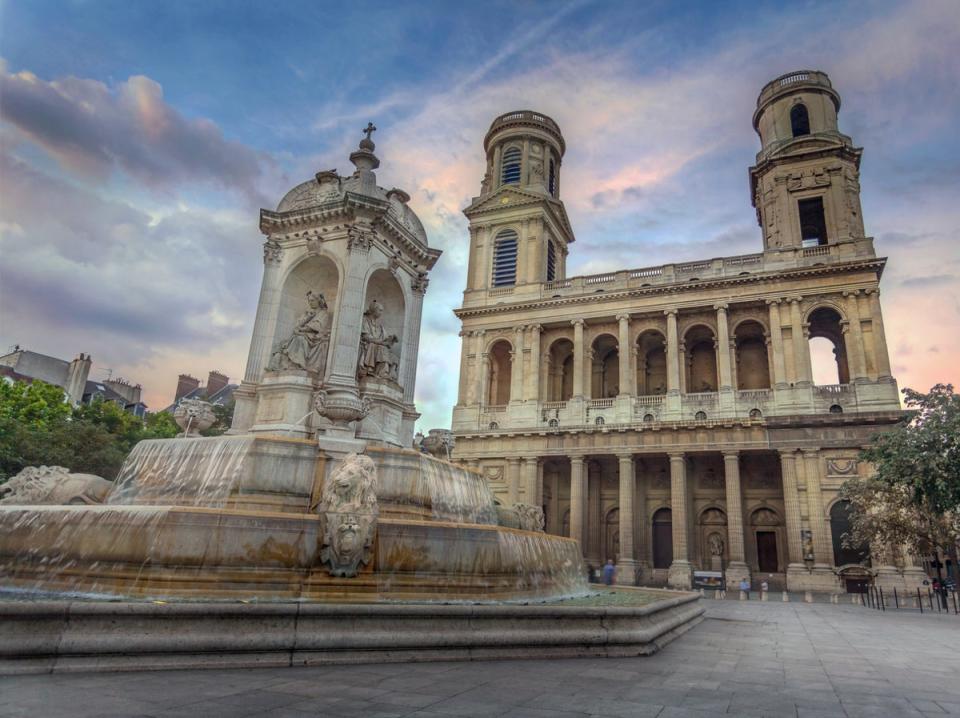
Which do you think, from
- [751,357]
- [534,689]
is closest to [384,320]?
[534,689]

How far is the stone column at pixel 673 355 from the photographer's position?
34344mm

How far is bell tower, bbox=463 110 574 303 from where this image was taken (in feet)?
136

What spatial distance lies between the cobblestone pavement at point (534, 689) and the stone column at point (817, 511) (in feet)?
79.4

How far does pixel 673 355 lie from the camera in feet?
114

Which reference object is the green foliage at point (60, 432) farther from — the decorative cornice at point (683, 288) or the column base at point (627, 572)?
the column base at point (627, 572)

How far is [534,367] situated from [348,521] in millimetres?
31426

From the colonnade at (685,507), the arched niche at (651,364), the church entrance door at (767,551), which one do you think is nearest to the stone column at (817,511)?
the colonnade at (685,507)

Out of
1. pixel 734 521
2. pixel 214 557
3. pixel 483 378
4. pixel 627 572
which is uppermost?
pixel 483 378

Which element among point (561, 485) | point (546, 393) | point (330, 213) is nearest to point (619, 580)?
point (561, 485)

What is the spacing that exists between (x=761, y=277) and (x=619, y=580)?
18.6 metres

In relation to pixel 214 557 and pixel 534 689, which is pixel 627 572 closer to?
pixel 214 557

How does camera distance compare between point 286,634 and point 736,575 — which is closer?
point 286,634

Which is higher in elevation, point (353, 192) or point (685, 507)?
point (353, 192)

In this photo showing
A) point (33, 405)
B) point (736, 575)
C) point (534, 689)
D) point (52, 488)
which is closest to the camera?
point (534, 689)
